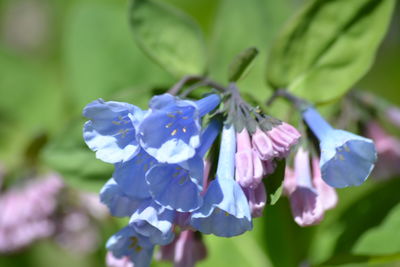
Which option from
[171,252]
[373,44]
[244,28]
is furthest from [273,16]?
[171,252]

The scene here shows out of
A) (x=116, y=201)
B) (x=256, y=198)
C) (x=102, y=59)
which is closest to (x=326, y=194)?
(x=256, y=198)

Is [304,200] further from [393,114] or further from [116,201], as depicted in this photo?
[393,114]

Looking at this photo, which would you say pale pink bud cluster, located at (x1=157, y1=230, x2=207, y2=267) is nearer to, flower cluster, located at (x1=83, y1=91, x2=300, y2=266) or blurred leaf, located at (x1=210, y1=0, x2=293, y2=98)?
flower cluster, located at (x1=83, y1=91, x2=300, y2=266)

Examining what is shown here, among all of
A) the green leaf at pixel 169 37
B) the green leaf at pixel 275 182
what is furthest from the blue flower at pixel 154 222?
the green leaf at pixel 169 37

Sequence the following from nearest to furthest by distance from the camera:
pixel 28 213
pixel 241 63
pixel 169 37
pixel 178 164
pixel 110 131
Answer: pixel 178 164 < pixel 110 131 < pixel 241 63 < pixel 169 37 < pixel 28 213

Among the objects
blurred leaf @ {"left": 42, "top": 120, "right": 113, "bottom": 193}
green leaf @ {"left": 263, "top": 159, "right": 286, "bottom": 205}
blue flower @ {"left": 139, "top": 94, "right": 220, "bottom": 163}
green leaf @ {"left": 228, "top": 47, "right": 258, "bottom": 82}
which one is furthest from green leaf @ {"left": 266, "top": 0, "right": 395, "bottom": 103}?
blurred leaf @ {"left": 42, "top": 120, "right": 113, "bottom": 193}
